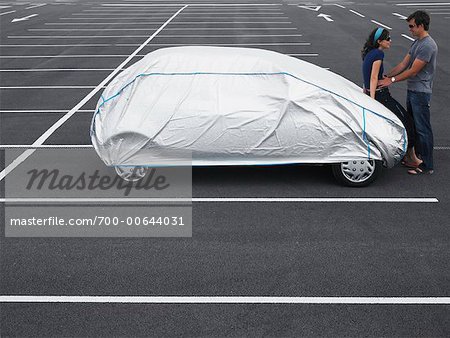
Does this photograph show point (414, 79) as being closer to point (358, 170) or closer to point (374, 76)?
point (374, 76)

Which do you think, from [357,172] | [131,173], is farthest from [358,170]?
[131,173]

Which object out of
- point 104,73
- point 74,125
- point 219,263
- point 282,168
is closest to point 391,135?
point 282,168

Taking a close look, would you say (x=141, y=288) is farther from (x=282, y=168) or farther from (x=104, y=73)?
(x=104, y=73)

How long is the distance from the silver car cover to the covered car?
1 centimetres

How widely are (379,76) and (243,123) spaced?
2048mm

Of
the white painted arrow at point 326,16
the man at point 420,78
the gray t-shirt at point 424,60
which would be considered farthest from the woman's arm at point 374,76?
the white painted arrow at point 326,16

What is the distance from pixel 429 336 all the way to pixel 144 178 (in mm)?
4266

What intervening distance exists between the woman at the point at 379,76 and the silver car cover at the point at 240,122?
23.4 inches

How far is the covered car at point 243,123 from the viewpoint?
7.45 m

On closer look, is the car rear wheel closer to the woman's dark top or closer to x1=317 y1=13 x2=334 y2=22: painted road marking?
the woman's dark top

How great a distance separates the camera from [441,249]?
6.17 meters

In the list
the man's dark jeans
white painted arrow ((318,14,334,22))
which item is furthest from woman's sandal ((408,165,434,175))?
white painted arrow ((318,14,334,22))

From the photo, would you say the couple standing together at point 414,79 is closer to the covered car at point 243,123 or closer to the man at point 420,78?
the man at point 420,78

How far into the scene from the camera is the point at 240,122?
743 cm
